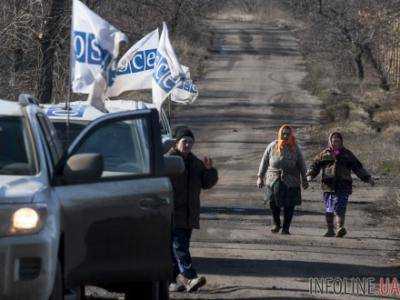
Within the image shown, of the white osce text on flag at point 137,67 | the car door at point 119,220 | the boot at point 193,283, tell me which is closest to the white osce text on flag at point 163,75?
the white osce text on flag at point 137,67

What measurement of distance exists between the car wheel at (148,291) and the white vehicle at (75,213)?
Answer: 0.4 inches

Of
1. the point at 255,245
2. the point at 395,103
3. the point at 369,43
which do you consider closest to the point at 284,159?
the point at 255,245

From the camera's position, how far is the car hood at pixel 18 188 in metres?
6.77

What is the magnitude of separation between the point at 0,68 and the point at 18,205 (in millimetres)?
10704

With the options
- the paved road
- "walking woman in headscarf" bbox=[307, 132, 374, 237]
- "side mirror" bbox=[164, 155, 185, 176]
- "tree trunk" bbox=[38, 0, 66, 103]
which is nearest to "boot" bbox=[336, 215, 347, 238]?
"walking woman in headscarf" bbox=[307, 132, 374, 237]

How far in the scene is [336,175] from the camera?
1497 cm

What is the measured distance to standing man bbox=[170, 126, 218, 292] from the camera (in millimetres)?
10555

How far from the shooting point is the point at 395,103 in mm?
37656

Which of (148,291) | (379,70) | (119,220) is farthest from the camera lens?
(379,70)

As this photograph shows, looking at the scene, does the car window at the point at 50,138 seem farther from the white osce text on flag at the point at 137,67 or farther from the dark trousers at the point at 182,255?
the white osce text on flag at the point at 137,67

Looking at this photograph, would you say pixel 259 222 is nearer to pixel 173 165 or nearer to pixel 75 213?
pixel 173 165

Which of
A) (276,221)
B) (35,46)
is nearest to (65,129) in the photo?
(276,221)

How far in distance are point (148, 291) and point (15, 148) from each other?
64.1 inches

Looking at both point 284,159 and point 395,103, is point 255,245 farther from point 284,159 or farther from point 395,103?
point 395,103
